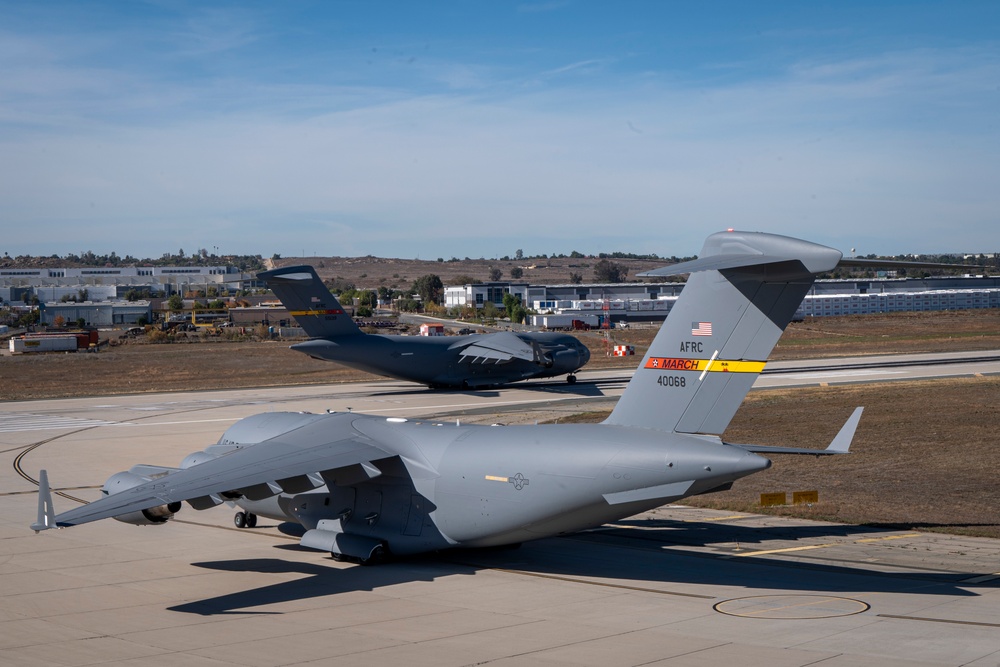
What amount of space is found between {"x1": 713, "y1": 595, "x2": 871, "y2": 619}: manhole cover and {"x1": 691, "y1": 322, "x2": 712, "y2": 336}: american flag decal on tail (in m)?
4.07

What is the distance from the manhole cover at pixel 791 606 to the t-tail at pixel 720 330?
262cm

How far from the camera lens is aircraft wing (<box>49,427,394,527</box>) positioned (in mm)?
13938

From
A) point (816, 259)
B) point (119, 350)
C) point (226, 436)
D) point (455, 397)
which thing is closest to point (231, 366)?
point (119, 350)

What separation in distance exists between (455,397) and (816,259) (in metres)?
34.8

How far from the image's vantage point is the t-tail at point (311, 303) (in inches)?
1720

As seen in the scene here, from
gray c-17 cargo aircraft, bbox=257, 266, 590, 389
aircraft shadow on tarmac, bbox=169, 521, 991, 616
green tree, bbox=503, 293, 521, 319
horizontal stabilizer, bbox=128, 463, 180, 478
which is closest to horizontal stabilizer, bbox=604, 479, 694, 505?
aircraft shadow on tarmac, bbox=169, 521, 991, 616

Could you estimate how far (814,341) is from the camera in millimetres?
79375

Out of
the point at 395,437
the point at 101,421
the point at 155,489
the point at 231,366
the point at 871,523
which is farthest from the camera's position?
the point at 231,366

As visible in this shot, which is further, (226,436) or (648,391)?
(226,436)

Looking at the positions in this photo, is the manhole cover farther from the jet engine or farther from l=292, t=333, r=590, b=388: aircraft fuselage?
l=292, t=333, r=590, b=388: aircraft fuselage

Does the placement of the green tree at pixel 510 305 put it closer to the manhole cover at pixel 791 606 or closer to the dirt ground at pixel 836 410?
the dirt ground at pixel 836 410

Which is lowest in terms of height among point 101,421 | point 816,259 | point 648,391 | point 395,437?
point 101,421

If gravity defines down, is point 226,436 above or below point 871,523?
above

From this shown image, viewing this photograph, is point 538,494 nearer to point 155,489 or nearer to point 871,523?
point 155,489
